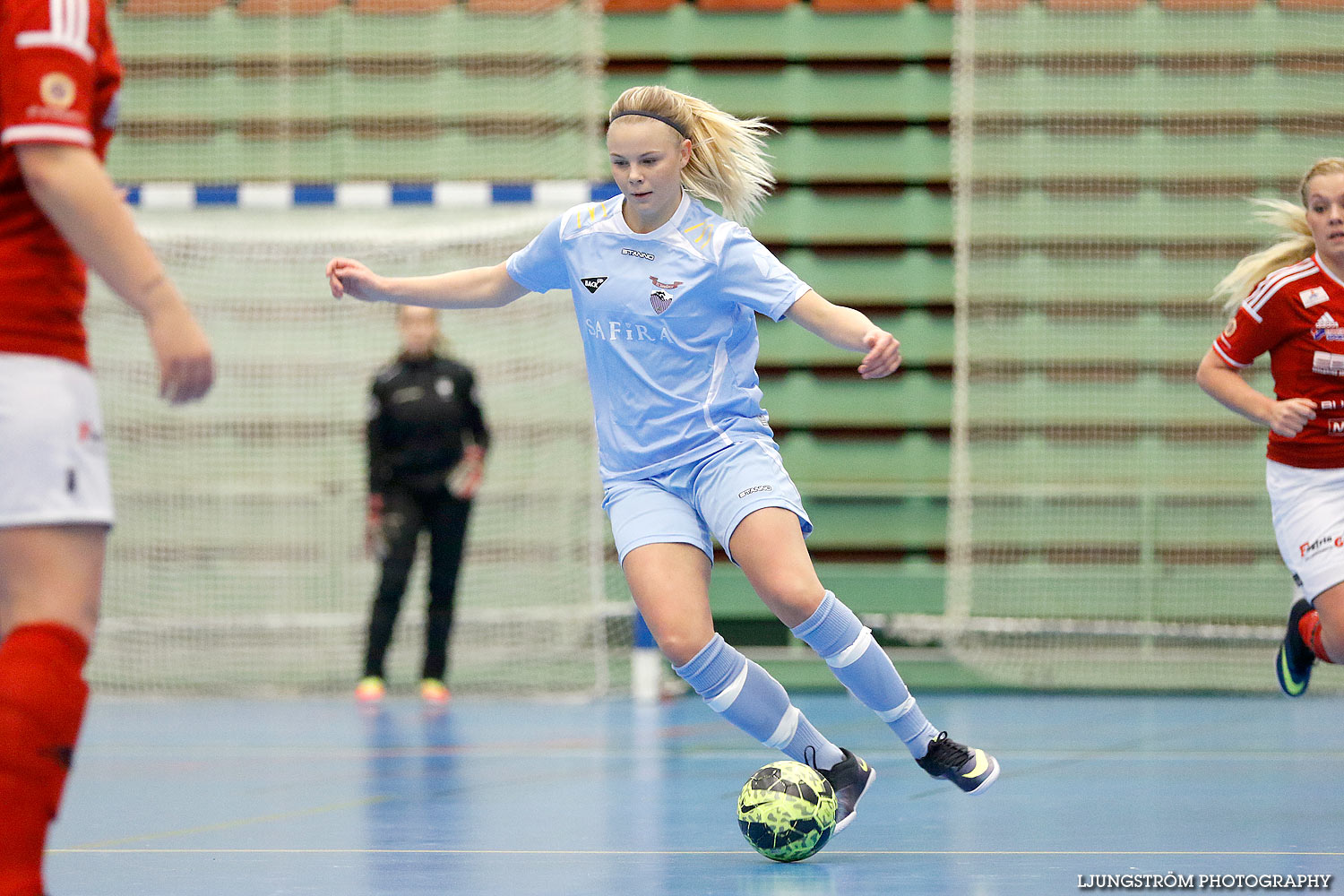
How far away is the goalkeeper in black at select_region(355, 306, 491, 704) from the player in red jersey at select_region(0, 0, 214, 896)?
5839 mm

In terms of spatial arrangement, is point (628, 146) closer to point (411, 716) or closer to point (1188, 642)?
point (411, 716)

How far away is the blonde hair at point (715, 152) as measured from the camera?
13.1 ft

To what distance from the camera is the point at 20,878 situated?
7.04 ft

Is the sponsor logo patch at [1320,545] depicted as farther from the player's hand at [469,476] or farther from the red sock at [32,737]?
the player's hand at [469,476]

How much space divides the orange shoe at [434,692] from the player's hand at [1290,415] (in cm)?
497

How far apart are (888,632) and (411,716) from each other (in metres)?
2.74

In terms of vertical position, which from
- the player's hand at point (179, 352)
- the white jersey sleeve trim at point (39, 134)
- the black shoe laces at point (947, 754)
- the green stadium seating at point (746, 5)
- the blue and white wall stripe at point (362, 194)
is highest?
the green stadium seating at point (746, 5)

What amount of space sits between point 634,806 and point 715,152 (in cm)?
185

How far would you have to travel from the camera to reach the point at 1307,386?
173 inches

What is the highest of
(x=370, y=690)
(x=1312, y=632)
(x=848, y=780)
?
(x=1312, y=632)

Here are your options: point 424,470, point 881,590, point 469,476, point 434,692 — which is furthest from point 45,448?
point 881,590

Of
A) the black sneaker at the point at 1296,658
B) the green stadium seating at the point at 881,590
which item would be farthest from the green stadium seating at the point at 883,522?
the black sneaker at the point at 1296,658

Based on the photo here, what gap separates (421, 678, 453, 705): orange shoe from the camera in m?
8.14

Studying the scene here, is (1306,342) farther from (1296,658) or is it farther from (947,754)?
(947,754)
